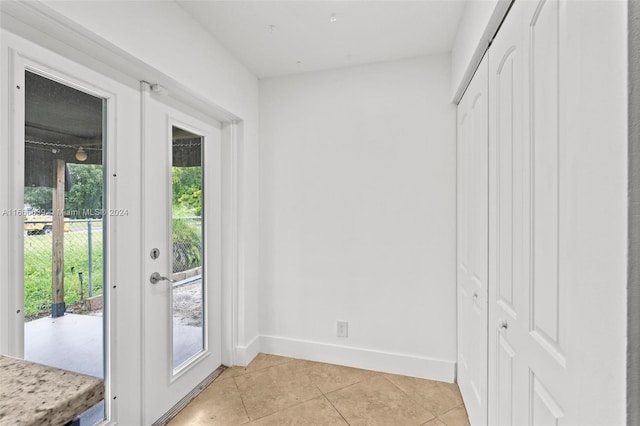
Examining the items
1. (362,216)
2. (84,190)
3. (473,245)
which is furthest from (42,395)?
(362,216)

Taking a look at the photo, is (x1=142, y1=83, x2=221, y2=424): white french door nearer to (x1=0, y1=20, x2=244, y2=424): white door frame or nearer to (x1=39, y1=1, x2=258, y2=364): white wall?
(x1=0, y1=20, x2=244, y2=424): white door frame

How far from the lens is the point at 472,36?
150 cm

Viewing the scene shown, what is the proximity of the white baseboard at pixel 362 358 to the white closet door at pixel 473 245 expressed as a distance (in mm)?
172

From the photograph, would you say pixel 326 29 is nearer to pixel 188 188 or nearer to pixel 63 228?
pixel 188 188

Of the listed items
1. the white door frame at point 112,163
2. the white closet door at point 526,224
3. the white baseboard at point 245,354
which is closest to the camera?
the white closet door at point 526,224

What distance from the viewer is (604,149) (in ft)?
1.73

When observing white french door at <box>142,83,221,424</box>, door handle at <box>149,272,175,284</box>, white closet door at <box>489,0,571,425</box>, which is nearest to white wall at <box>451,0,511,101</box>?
white closet door at <box>489,0,571,425</box>

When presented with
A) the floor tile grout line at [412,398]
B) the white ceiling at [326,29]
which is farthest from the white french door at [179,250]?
the floor tile grout line at [412,398]

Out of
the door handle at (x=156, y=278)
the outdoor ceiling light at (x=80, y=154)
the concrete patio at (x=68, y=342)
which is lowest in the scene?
the concrete patio at (x=68, y=342)

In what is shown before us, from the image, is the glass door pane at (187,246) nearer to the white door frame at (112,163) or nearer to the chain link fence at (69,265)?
the white door frame at (112,163)

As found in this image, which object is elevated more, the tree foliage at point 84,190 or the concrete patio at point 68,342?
the tree foliage at point 84,190

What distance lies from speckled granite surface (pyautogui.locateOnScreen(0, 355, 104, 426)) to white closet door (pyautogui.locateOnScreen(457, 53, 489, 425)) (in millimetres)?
1508

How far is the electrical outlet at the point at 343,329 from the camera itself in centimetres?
241

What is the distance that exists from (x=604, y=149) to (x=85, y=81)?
1.87 meters
